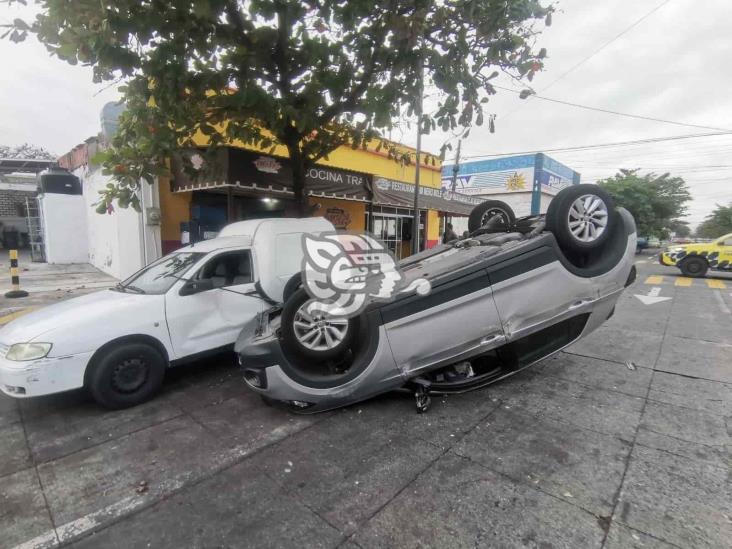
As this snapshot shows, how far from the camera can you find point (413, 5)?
507 cm

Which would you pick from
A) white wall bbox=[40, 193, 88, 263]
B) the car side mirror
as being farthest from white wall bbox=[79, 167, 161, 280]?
the car side mirror


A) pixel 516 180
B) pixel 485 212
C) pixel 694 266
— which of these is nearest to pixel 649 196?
pixel 516 180

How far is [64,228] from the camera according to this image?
14.5 meters

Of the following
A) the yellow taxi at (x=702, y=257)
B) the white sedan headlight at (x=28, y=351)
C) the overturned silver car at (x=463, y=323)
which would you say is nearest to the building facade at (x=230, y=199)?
the white sedan headlight at (x=28, y=351)

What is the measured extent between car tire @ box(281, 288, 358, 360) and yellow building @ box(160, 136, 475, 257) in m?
3.88

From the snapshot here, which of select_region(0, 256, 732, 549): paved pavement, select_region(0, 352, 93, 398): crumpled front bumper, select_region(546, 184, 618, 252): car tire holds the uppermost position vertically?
select_region(546, 184, 618, 252): car tire

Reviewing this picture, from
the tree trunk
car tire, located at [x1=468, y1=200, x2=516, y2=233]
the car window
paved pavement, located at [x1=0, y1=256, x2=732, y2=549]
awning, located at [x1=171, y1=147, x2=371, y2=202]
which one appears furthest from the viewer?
the tree trunk

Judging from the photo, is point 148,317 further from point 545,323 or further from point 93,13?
point 545,323

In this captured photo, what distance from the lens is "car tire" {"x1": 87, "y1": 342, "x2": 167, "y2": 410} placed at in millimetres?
3539

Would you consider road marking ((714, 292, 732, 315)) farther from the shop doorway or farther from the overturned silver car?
the shop doorway

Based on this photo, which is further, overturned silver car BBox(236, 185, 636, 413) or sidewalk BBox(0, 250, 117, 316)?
sidewalk BBox(0, 250, 117, 316)

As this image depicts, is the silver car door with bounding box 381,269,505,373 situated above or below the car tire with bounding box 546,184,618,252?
below

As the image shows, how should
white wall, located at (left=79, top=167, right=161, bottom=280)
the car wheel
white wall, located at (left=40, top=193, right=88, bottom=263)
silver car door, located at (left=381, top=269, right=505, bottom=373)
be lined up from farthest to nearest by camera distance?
white wall, located at (left=40, top=193, right=88, bottom=263) → the car wheel → white wall, located at (left=79, top=167, right=161, bottom=280) → silver car door, located at (left=381, top=269, right=505, bottom=373)

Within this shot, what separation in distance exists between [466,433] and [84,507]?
2.76m
